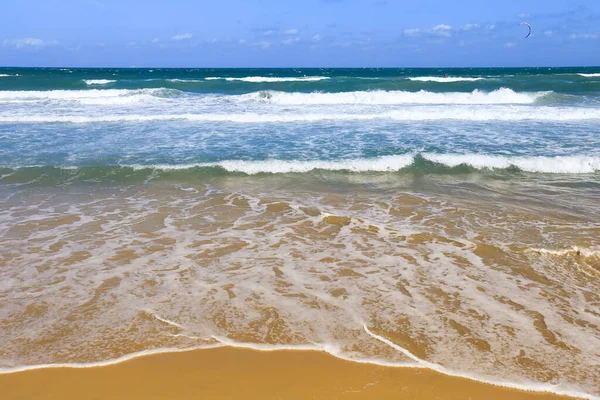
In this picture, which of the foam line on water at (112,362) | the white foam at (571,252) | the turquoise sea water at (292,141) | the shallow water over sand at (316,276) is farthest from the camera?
the turquoise sea water at (292,141)

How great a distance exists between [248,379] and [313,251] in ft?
7.87

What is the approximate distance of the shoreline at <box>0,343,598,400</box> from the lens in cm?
279

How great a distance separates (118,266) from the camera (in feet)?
15.5

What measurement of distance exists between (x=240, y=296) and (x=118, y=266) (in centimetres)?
153

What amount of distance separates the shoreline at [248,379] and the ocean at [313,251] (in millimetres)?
89

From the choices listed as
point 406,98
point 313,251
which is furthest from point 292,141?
point 406,98

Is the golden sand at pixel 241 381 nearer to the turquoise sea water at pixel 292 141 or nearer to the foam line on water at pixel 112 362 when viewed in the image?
the foam line on water at pixel 112 362

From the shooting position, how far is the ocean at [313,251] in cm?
334

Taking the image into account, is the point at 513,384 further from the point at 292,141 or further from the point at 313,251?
the point at 292,141

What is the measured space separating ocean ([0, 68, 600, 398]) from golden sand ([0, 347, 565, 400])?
0.13m

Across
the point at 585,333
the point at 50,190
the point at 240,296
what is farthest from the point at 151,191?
the point at 585,333

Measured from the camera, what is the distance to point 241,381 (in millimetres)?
2908

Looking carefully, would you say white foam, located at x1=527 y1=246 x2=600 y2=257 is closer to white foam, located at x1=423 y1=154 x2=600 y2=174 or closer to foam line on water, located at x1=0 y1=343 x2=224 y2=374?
foam line on water, located at x1=0 y1=343 x2=224 y2=374

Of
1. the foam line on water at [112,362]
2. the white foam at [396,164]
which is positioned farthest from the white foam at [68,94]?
the foam line on water at [112,362]
